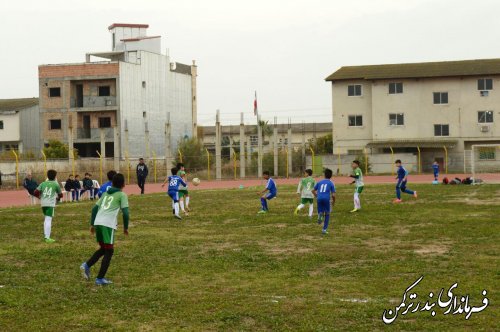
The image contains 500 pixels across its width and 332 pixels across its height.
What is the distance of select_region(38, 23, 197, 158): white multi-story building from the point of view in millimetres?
71562

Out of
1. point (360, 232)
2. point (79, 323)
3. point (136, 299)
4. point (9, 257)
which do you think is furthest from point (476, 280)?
point (9, 257)

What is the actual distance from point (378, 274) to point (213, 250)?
457 cm

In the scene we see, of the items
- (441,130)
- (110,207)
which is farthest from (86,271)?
(441,130)

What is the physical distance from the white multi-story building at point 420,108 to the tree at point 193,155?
47.6 ft

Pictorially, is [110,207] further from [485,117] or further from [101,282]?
[485,117]

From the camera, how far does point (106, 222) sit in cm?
1255

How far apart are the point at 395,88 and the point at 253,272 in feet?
191

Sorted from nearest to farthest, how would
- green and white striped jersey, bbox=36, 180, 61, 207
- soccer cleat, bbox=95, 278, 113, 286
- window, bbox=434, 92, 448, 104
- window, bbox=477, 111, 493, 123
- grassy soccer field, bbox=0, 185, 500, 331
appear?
grassy soccer field, bbox=0, 185, 500, 331 < soccer cleat, bbox=95, 278, 113, 286 < green and white striped jersey, bbox=36, 180, 61, 207 < window, bbox=477, 111, 493, 123 < window, bbox=434, 92, 448, 104

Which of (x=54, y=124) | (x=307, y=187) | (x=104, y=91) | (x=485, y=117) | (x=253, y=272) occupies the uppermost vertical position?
(x=104, y=91)

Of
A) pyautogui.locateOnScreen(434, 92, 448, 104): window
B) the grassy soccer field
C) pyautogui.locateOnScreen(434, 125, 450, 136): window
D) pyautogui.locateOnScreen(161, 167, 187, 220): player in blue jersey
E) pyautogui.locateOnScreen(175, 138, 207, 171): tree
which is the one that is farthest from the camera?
pyautogui.locateOnScreen(434, 92, 448, 104): window

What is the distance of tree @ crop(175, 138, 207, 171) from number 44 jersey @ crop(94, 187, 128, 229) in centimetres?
4756

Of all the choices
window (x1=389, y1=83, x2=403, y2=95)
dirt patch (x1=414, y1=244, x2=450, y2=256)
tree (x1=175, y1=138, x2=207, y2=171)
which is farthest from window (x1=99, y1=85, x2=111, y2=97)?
dirt patch (x1=414, y1=244, x2=450, y2=256)

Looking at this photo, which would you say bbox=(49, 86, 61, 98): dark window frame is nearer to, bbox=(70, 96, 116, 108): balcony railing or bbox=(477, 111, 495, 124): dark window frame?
bbox=(70, 96, 116, 108): balcony railing

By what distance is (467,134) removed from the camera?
222 feet
